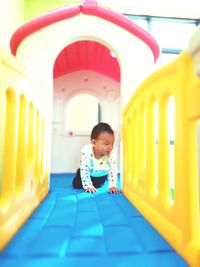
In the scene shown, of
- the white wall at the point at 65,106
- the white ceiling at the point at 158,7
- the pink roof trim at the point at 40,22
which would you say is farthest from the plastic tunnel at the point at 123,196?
the white ceiling at the point at 158,7

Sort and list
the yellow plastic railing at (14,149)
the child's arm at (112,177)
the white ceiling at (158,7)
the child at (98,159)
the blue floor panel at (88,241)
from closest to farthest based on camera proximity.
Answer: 1. the blue floor panel at (88,241)
2. the yellow plastic railing at (14,149)
3. the child's arm at (112,177)
4. the child at (98,159)
5. the white ceiling at (158,7)

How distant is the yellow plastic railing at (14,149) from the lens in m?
0.59

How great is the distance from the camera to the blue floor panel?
469 mm

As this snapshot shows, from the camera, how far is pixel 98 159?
4.60 ft

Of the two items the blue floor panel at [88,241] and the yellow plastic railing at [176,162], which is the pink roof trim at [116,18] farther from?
the blue floor panel at [88,241]

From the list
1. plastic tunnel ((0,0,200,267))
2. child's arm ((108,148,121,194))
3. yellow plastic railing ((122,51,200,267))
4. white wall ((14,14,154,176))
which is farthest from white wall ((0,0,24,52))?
yellow plastic railing ((122,51,200,267))

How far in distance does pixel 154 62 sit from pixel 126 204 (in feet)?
3.09

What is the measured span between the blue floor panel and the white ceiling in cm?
240

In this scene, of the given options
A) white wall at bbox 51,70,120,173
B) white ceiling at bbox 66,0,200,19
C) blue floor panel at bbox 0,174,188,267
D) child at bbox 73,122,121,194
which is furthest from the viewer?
white ceiling at bbox 66,0,200,19

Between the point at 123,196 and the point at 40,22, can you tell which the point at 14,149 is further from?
the point at 40,22

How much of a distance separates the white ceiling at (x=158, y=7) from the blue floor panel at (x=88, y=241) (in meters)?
2.40

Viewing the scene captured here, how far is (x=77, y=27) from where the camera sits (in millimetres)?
1442

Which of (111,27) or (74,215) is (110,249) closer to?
(74,215)

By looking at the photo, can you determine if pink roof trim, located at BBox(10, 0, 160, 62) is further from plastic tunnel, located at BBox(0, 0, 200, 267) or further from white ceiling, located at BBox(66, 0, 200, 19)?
white ceiling, located at BBox(66, 0, 200, 19)
